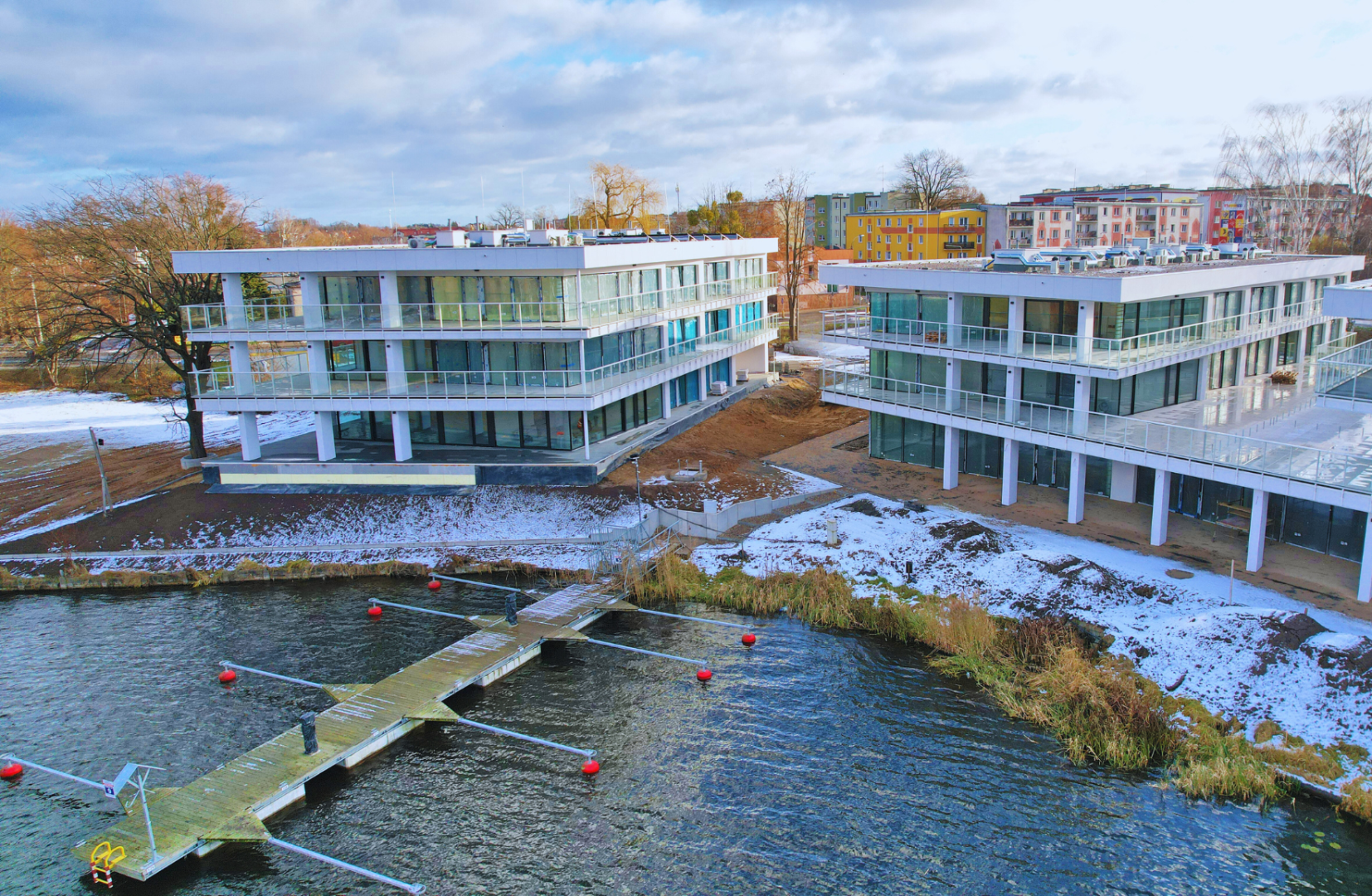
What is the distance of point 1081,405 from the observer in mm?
28328

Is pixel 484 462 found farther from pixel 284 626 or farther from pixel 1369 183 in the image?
pixel 1369 183

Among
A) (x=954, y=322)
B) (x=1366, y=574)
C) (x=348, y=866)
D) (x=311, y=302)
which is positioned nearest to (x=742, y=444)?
(x=954, y=322)

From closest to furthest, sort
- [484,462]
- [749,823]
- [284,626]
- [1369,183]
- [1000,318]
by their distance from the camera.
Result: [749,823] → [284,626] → [1000,318] → [484,462] → [1369,183]

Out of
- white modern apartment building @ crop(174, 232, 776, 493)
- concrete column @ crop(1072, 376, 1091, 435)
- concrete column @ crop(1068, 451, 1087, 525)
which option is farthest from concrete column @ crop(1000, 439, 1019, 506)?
white modern apartment building @ crop(174, 232, 776, 493)

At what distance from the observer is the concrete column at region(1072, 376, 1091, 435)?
27859 mm

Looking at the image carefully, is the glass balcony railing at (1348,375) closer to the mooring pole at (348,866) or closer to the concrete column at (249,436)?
the mooring pole at (348,866)

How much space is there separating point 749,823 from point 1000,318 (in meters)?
21.1

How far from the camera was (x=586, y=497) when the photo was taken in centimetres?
3192

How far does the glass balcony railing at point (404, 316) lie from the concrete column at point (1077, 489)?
17.5 metres

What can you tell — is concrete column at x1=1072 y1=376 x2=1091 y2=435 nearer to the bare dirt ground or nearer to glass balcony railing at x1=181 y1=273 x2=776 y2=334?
the bare dirt ground

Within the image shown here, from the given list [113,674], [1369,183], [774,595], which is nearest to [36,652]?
[113,674]

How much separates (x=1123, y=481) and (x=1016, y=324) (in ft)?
20.7

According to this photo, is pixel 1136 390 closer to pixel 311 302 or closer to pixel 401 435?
pixel 401 435

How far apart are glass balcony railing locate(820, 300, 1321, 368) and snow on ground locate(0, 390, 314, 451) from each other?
2635 centimetres
